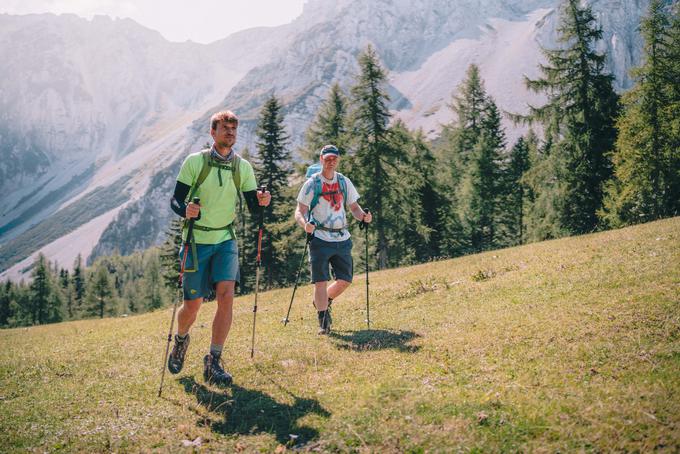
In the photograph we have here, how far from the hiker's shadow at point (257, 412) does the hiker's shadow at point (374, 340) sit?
232cm

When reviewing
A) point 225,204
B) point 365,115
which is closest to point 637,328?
point 225,204

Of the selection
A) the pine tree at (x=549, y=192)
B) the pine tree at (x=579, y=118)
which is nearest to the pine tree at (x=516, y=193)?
the pine tree at (x=549, y=192)

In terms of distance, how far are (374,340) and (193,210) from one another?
4299 millimetres

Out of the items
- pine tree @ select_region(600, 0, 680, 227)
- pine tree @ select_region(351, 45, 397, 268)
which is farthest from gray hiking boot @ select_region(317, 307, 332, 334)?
pine tree @ select_region(600, 0, 680, 227)

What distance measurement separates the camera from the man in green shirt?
22.3ft

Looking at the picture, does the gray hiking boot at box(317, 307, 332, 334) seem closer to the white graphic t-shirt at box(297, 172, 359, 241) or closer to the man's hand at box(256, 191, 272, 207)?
the white graphic t-shirt at box(297, 172, 359, 241)

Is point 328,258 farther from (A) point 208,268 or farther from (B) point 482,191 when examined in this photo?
(B) point 482,191

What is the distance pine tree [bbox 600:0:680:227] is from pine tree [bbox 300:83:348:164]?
20311 millimetres

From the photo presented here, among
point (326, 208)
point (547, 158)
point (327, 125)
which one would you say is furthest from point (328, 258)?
point (547, 158)

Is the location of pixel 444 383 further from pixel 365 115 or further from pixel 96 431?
pixel 365 115

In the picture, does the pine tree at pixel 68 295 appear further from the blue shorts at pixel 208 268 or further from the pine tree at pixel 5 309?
the blue shorts at pixel 208 268

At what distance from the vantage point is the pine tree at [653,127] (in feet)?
88.0

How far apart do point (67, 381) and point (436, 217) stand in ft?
142

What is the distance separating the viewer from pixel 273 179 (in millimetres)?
38375
